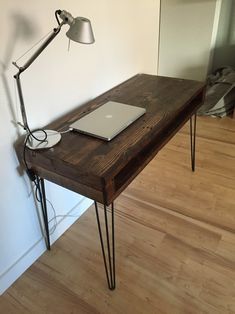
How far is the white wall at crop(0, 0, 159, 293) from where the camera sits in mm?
1021

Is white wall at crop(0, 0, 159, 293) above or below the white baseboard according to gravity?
above

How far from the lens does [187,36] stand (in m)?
2.79

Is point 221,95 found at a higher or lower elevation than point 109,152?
lower

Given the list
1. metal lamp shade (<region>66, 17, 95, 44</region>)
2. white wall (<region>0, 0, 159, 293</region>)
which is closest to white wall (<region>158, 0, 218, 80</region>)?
white wall (<region>0, 0, 159, 293</region>)

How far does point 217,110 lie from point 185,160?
0.90 meters

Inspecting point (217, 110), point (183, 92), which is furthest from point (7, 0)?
point (217, 110)

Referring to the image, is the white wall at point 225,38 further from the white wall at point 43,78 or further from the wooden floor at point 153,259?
the wooden floor at point 153,259

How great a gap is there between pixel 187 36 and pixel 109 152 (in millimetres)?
2362

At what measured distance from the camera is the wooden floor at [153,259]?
1.19 meters

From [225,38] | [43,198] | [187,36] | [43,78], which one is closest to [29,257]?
[43,198]

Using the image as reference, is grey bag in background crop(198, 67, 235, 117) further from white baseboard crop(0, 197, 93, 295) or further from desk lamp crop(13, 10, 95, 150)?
desk lamp crop(13, 10, 95, 150)

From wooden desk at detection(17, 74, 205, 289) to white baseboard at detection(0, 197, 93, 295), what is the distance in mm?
62

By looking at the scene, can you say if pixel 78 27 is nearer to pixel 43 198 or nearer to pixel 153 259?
pixel 43 198

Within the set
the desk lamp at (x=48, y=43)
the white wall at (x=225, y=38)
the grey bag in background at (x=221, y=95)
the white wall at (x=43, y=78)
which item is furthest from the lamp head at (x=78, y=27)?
the white wall at (x=225, y=38)
